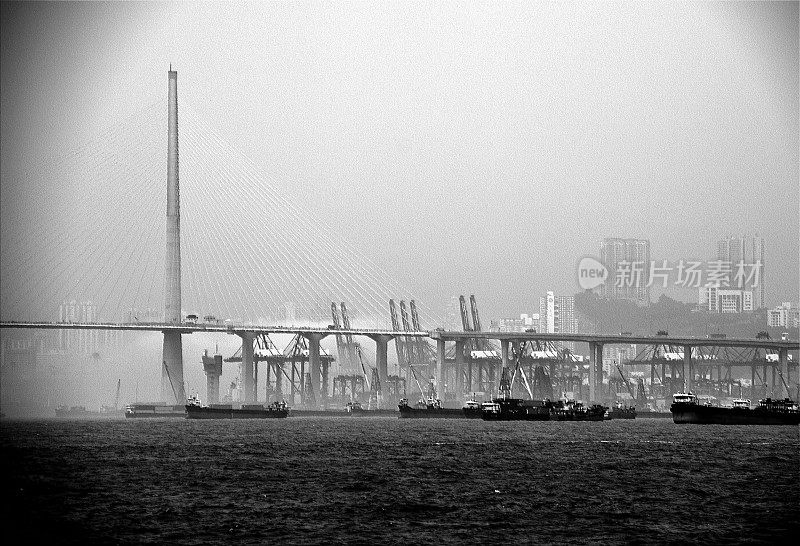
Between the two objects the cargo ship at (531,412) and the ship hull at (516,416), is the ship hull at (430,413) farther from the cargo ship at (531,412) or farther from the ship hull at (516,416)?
the ship hull at (516,416)

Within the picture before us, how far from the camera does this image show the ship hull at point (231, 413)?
176 metres

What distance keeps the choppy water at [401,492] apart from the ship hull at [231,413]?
250ft

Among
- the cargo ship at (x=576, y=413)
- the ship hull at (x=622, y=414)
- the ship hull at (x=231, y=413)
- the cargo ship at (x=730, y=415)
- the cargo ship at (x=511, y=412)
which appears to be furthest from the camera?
the ship hull at (x=622, y=414)

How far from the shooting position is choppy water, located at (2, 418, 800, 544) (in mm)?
46750

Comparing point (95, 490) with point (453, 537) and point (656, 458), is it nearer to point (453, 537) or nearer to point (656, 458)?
point (453, 537)

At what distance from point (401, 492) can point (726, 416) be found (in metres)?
101

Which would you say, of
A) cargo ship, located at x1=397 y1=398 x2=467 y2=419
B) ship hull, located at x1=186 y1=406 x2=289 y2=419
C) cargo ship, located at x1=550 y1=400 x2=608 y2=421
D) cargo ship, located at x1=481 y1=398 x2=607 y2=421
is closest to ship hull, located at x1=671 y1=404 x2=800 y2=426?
cargo ship, located at x1=550 y1=400 x2=608 y2=421

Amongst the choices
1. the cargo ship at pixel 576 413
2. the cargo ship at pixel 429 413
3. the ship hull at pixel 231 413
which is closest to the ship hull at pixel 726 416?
the cargo ship at pixel 576 413

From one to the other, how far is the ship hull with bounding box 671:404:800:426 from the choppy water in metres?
52.7

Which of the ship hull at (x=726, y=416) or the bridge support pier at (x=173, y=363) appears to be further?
the bridge support pier at (x=173, y=363)

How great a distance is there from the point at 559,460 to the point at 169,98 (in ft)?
314

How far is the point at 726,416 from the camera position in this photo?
15225 centimetres

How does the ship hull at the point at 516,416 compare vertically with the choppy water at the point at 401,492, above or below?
below

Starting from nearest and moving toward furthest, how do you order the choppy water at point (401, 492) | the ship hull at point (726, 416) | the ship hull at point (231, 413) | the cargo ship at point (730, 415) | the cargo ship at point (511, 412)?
the choppy water at point (401, 492) → the cargo ship at point (730, 415) → the ship hull at point (726, 416) → the cargo ship at point (511, 412) → the ship hull at point (231, 413)
